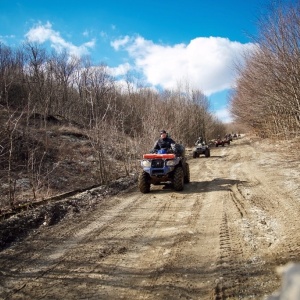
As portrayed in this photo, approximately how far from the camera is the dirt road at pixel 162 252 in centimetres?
358

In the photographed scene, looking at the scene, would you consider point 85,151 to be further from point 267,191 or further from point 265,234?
point 265,234

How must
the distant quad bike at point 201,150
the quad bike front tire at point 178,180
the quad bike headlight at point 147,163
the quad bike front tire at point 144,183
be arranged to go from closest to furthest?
the quad bike front tire at point 178,180 → the quad bike front tire at point 144,183 → the quad bike headlight at point 147,163 → the distant quad bike at point 201,150

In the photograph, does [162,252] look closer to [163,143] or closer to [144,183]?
[144,183]

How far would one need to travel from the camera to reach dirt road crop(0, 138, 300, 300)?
3576mm

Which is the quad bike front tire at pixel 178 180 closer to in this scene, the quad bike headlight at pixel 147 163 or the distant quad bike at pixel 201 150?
the quad bike headlight at pixel 147 163

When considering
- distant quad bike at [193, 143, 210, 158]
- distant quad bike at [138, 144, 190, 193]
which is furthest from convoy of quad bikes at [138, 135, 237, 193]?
distant quad bike at [193, 143, 210, 158]

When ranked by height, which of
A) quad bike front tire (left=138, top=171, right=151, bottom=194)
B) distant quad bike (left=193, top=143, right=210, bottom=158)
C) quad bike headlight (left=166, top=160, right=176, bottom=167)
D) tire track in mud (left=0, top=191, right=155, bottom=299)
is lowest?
tire track in mud (left=0, top=191, right=155, bottom=299)

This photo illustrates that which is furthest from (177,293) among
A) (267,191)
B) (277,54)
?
(277,54)

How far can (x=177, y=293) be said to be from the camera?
3412 mm

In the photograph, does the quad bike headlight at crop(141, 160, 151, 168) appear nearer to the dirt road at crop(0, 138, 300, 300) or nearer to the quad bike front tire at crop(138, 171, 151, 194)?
the quad bike front tire at crop(138, 171, 151, 194)

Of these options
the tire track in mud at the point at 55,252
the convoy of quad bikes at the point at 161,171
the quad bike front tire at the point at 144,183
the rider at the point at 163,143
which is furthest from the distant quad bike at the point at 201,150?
the tire track in mud at the point at 55,252

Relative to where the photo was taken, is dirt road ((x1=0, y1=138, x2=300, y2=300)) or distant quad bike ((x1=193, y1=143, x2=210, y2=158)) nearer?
dirt road ((x1=0, y1=138, x2=300, y2=300))

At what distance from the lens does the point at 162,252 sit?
461cm

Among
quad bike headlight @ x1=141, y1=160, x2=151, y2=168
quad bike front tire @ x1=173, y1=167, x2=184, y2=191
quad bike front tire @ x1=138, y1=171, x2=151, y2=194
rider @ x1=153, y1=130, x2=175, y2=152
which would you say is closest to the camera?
quad bike front tire @ x1=173, y1=167, x2=184, y2=191
